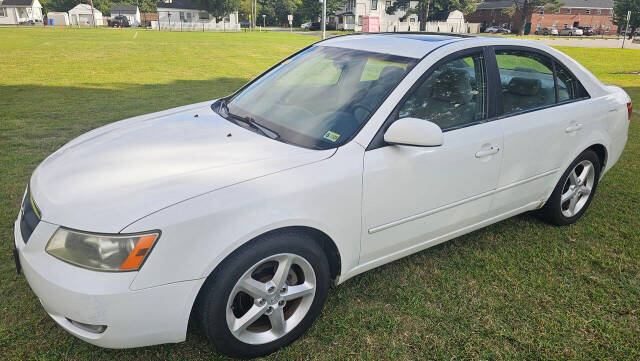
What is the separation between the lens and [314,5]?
71.8 meters

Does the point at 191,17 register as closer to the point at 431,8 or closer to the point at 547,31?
the point at 431,8

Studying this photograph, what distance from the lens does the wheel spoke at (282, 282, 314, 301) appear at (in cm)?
235

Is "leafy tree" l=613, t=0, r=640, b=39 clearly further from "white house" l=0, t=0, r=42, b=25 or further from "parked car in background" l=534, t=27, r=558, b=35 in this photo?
"white house" l=0, t=0, r=42, b=25

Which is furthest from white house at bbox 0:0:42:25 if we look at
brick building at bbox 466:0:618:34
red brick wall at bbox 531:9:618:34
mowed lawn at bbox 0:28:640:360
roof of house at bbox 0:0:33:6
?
mowed lawn at bbox 0:28:640:360

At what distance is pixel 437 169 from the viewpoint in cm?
271

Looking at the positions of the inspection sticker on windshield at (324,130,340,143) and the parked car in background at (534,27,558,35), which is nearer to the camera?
the inspection sticker on windshield at (324,130,340,143)

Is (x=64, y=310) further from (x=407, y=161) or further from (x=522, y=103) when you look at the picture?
(x=522, y=103)

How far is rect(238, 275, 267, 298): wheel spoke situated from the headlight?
19.2 inches

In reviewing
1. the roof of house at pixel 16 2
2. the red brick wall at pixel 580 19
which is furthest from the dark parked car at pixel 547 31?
the roof of house at pixel 16 2

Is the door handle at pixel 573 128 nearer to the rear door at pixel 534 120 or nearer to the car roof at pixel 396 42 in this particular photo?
the rear door at pixel 534 120

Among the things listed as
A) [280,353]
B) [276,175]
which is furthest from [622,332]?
[276,175]

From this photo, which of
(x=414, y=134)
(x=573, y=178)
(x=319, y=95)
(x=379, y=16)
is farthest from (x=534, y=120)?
(x=379, y=16)

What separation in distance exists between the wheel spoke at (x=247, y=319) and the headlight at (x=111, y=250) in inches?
23.6

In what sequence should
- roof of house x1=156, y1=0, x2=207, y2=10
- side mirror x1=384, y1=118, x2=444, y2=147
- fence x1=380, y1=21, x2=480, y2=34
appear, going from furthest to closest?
fence x1=380, y1=21, x2=480, y2=34 → roof of house x1=156, y1=0, x2=207, y2=10 → side mirror x1=384, y1=118, x2=444, y2=147
